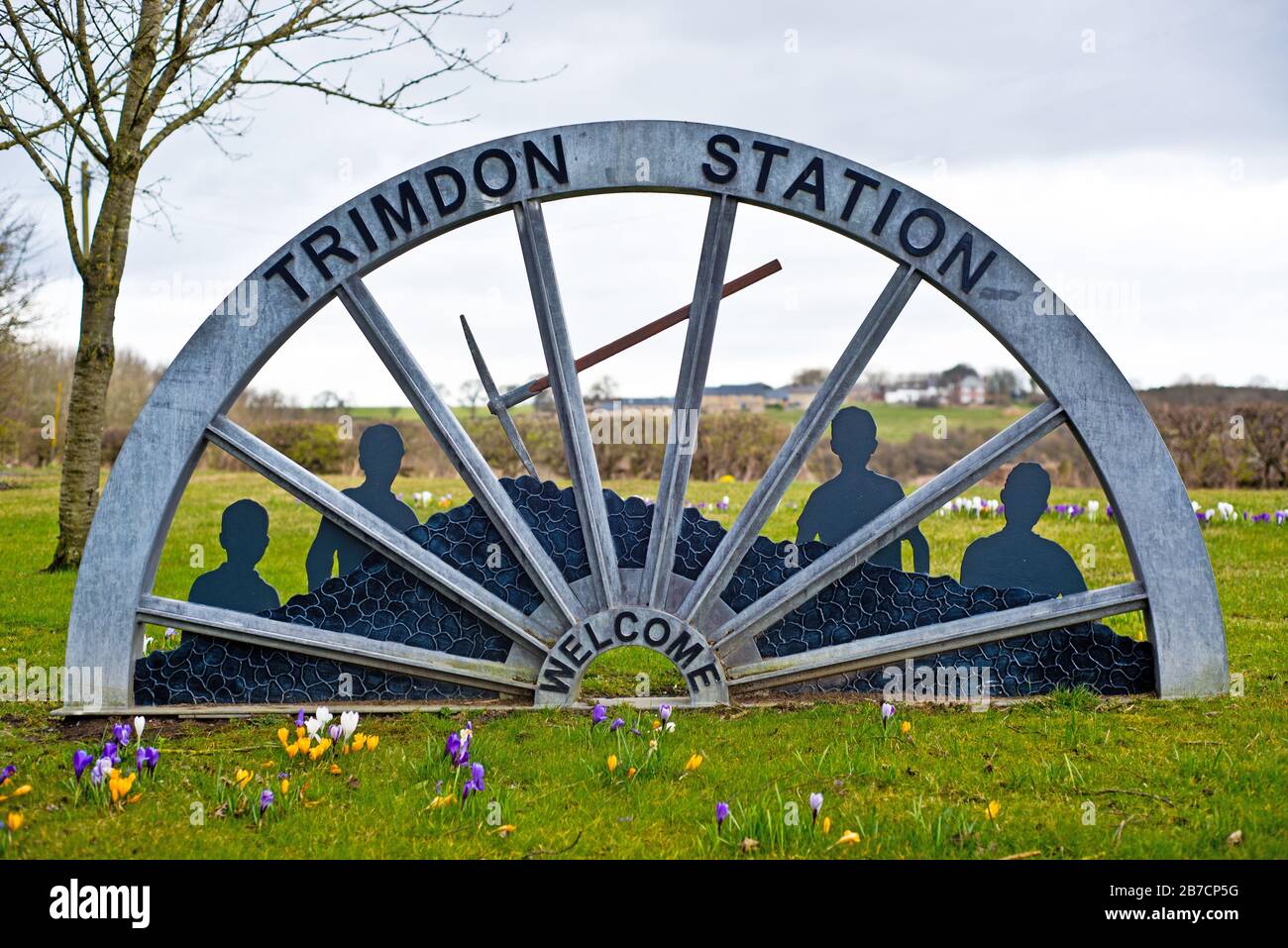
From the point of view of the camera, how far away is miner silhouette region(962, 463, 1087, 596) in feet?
19.2

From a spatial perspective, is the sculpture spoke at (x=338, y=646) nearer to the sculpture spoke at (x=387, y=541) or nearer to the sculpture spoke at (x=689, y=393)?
the sculpture spoke at (x=387, y=541)

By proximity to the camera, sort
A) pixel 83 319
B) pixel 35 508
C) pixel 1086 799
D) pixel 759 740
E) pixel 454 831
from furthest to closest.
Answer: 1. pixel 35 508
2. pixel 83 319
3. pixel 759 740
4. pixel 1086 799
5. pixel 454 831

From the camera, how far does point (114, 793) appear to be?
433cm

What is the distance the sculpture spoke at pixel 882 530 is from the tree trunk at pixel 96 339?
6.55 metres

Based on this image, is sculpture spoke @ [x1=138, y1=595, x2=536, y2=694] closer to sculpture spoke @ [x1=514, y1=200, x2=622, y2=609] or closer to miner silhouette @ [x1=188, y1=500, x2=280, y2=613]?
miner silhouette @ [x1=188, y1=500, x2=280, y2=613]

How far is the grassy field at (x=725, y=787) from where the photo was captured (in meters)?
4.02

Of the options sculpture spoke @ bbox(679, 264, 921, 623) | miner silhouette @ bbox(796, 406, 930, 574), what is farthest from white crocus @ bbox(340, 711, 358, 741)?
miner silhouette @ bbox(796, 406, 930, 574)

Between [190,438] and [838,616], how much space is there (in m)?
3.31

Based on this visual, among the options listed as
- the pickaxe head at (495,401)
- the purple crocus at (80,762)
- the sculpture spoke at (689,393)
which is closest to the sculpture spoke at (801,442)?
the sculpture spoke at (689,393)

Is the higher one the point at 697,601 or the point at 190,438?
the point at 190,438

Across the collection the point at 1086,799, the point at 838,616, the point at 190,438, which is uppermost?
the point at 190,438

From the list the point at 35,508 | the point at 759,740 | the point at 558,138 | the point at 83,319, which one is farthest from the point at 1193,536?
the point at 35,508
